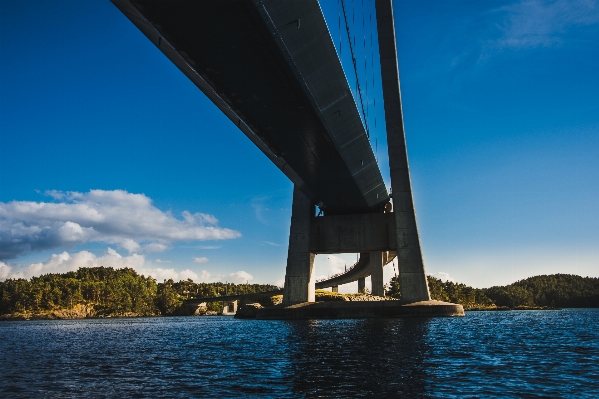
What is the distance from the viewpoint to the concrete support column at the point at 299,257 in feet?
138

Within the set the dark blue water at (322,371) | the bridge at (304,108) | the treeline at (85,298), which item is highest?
the bridge at (304,108)

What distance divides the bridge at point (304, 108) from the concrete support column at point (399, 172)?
79mm

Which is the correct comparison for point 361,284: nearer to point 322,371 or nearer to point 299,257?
point 299,257

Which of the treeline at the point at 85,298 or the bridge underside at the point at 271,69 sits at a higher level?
the bridge underside at the point at 271,69

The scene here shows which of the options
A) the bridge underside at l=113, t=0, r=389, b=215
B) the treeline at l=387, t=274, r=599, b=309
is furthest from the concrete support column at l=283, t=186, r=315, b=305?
the treeline at l=387, t=274, r=599, b=309

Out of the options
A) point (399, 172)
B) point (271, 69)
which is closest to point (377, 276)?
point (399, 172)

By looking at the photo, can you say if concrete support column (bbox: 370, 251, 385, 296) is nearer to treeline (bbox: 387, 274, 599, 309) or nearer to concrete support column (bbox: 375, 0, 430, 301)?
concrete support column (bbox: 375, 0, 430, 301)

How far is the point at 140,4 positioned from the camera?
55.2 feet

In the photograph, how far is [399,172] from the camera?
1558 inches

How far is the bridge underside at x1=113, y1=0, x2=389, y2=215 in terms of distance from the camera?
16.9 m

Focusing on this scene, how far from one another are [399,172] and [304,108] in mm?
17611

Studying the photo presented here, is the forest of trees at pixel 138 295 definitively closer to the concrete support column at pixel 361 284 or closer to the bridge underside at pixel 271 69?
the concrete support column at pixel 361 284

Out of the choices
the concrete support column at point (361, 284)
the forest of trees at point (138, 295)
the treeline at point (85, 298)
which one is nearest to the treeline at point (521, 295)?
the forest of trees at point (138, 295)

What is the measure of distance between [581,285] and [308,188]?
196 metres
